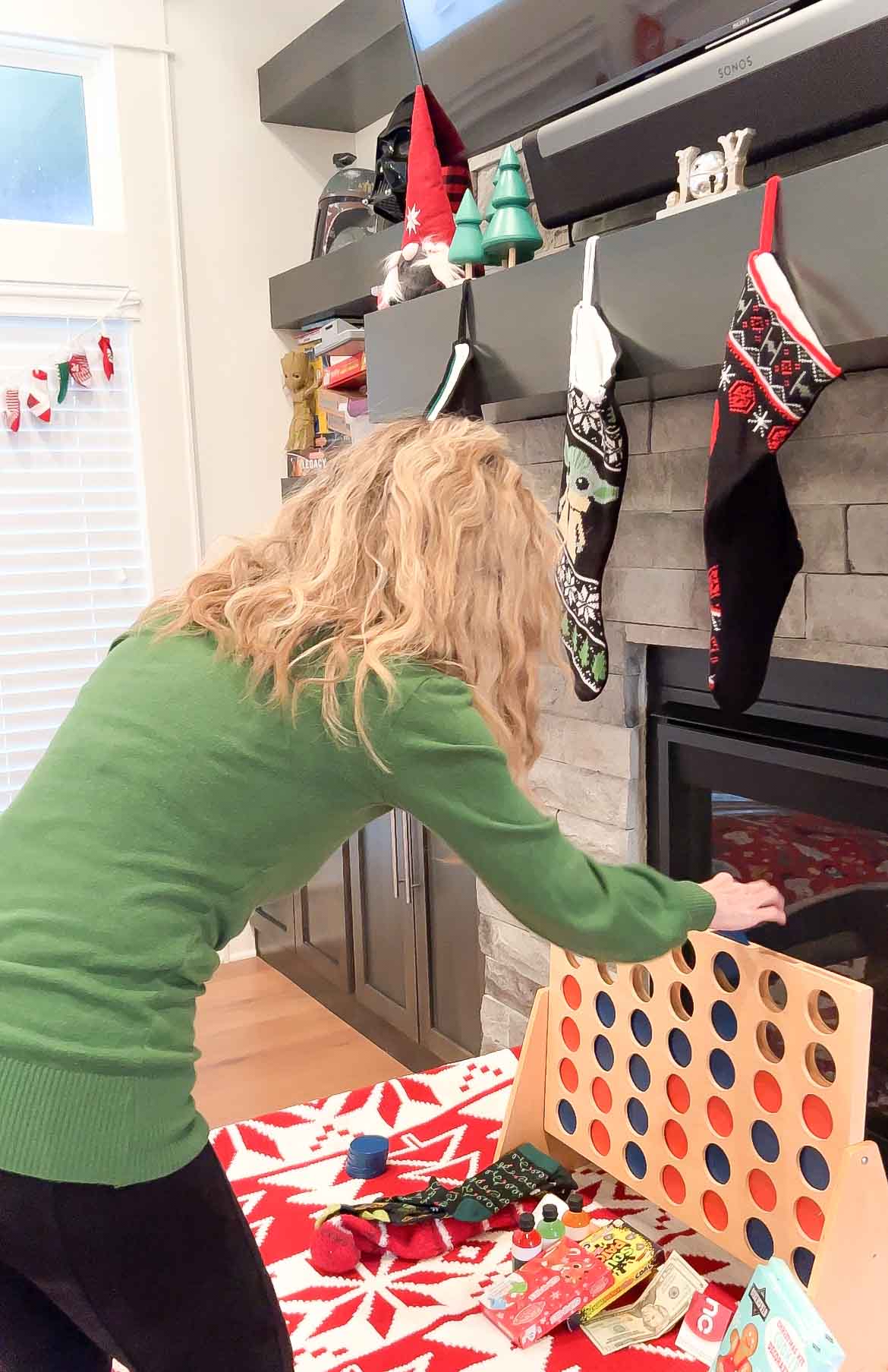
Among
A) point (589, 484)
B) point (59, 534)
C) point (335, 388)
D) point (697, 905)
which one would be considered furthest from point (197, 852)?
point (59, 534)

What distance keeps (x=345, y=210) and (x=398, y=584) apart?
2.28 m

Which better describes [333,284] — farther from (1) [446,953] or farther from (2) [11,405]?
(1) [446,953]

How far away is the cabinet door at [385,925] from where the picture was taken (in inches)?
105

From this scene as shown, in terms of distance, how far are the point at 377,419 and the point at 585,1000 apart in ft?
3.79

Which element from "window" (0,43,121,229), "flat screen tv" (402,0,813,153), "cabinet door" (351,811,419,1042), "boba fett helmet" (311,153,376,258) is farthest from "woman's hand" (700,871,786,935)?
"window" (0,43,121,229)

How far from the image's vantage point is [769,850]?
69.8 inches

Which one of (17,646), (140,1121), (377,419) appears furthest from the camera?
(17,646)

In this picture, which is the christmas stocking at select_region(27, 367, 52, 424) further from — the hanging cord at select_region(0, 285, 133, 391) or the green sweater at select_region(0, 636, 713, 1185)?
the green sweater at select_region(0, 636, 713, 1185)

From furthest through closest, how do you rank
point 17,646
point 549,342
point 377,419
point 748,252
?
point 17,646 → point 377,419 → point 549,342 → point 748,252

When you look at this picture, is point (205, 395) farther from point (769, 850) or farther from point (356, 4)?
point (769, 850)

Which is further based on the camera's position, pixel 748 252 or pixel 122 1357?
pixel 748 252

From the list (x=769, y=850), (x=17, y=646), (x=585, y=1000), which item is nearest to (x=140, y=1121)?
(x=585, y=1000)

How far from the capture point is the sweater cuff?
3.89ft

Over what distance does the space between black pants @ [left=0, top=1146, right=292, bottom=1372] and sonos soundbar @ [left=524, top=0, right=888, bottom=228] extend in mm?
1297
